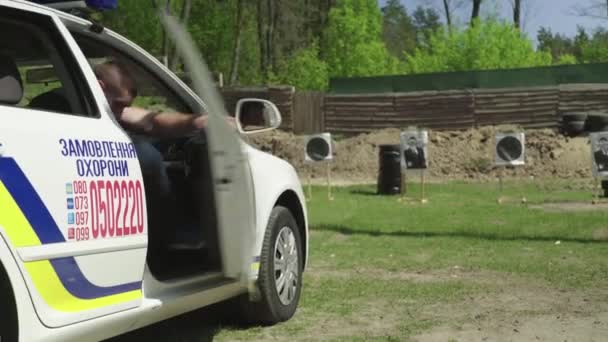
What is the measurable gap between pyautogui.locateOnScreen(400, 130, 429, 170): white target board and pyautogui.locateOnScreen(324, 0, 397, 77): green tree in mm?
32046

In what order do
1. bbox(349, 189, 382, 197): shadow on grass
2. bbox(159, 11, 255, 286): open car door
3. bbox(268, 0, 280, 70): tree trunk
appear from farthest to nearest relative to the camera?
bbox(268, 0, 280, 70): tree trunk
bbox(349, 189, 382, 197): shadow on grass
bbox(159, 11, 255, 286): open car door

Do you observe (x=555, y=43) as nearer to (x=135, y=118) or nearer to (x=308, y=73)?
(x=308, y=73)

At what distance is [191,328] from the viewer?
630cm

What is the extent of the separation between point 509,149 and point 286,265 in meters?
15.4

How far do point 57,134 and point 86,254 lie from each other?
1.74 ft

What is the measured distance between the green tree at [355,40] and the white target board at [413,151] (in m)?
32.0

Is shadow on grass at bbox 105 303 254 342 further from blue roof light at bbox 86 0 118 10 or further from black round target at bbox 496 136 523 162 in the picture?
black round target at bbox 496 136 523 162

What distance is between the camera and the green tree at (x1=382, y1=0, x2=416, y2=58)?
88500 millimetres

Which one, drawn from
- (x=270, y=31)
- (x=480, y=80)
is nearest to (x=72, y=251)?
(x=480, y=80)

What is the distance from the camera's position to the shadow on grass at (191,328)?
237 inches

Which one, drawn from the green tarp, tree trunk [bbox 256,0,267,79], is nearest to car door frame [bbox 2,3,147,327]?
the green tarp

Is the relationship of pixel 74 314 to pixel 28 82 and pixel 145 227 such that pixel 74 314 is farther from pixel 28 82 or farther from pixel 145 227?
pixel 28 82

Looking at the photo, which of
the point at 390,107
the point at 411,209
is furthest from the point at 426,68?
the point at 411,209

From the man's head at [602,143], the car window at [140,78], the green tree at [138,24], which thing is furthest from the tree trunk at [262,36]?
the car window at [140,78]
